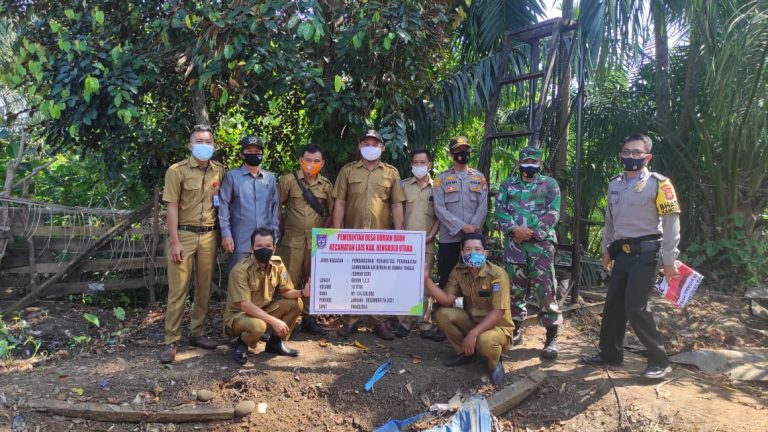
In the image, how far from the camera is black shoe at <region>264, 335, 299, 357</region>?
456 cm

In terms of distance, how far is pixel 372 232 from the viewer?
15.2 feet

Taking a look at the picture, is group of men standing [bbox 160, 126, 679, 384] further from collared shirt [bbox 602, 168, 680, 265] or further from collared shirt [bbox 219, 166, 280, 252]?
collared shirt [bbox 602, 168, 680, 265]

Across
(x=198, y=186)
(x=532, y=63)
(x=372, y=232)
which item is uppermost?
(x=532, y=63)

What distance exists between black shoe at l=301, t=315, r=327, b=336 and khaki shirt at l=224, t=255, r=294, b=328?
0.76 metres

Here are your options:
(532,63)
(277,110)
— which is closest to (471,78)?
(532,63)

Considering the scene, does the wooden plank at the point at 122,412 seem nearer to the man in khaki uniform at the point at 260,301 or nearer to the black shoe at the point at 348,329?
the man in khaki uniform at the point at 260,301

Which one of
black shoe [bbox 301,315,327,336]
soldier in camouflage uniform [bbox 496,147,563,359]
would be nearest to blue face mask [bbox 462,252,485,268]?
soldier in camouflage uniform [bbox 496,147,563,359]

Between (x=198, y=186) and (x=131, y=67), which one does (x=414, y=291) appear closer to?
(x=198, y=186)

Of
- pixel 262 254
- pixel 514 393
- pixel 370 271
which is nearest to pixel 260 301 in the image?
pixel 262 254

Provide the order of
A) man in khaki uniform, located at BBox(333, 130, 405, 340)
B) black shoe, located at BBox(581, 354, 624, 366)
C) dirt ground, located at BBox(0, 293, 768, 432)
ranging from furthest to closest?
man in khaki uniform, located at BBox(333, 130, 405, 340) < black shoe, located at BBox(581, 354, 624, 366) < dirt ground, located at BBox(0, 293, 768, 432)

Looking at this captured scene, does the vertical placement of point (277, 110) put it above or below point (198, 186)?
above

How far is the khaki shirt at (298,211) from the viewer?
513cm

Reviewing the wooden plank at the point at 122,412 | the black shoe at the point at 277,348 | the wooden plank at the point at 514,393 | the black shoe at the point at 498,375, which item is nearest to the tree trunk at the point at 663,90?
the wooden plank at the point at 514,393

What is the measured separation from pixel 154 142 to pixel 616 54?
5.24 m
